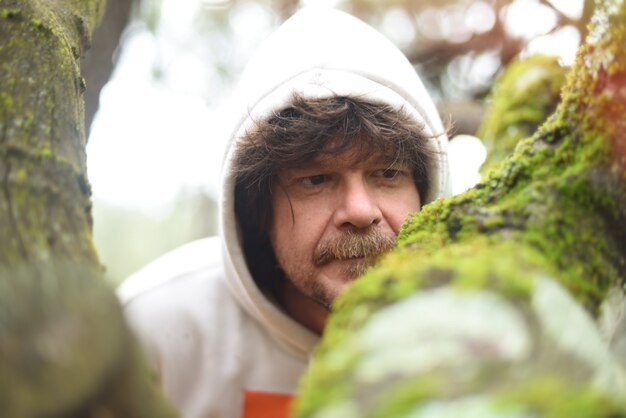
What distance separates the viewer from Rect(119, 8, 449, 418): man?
190 centimetres

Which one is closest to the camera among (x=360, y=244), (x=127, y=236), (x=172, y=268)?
(x=360, y=244)

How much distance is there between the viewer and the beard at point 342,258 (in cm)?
178

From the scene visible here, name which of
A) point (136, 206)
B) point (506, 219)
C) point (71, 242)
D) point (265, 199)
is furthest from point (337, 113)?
point (136, 206)

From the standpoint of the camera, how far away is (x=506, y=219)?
0.84m

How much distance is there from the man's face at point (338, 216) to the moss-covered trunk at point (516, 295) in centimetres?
75

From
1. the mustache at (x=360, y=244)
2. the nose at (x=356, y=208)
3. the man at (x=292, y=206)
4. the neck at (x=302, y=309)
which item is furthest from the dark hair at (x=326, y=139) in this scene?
the neck at (x=302, y=309)

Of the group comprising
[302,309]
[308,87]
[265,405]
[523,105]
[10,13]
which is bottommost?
[265,405]

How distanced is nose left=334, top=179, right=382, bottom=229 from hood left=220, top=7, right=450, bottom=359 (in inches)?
14.1

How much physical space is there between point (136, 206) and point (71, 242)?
A: 106ft

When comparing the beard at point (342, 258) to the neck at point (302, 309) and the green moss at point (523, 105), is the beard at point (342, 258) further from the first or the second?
the green moss at point (523, 105)

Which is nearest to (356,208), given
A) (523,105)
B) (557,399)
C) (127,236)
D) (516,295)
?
(516,295)

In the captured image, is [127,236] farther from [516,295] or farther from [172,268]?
[516,295]

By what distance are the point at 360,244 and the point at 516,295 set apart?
1.14m

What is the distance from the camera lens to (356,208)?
5.82ft
